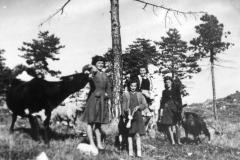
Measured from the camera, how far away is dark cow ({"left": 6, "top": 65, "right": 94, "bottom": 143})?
5.46m

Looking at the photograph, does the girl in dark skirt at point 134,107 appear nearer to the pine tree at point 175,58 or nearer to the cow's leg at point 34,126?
the cow's leg at point 34,126

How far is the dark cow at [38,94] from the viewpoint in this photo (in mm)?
5465

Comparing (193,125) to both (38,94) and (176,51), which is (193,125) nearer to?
(38,94)

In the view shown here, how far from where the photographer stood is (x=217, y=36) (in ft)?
87.7

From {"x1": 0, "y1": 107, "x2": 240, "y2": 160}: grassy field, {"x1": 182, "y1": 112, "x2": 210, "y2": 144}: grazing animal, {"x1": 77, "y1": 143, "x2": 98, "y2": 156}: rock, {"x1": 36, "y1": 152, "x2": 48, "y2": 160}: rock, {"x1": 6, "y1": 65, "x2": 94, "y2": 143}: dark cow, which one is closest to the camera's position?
A: {"x1": 36, "y1": 152, "x2": 48, "y2": 160}: rock

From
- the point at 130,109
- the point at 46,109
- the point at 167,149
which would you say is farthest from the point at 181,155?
the point at 46,109

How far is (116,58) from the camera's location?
820 centimetres

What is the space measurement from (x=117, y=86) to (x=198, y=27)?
22.8 metres

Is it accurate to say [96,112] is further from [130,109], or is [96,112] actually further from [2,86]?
[2,86]

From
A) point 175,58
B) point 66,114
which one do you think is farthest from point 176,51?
point 66,114

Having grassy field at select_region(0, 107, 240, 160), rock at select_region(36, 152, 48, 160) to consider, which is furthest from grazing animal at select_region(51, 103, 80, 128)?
rock at select_region(36, 152, 48, 160)

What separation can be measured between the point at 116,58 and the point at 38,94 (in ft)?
11.0

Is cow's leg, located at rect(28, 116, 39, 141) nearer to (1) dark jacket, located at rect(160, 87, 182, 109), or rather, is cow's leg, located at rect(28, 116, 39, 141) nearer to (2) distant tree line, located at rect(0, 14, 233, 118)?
(1) dark jacket, located at rect(160, 87, 182, 109)

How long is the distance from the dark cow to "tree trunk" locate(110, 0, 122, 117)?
2454 millimetres
